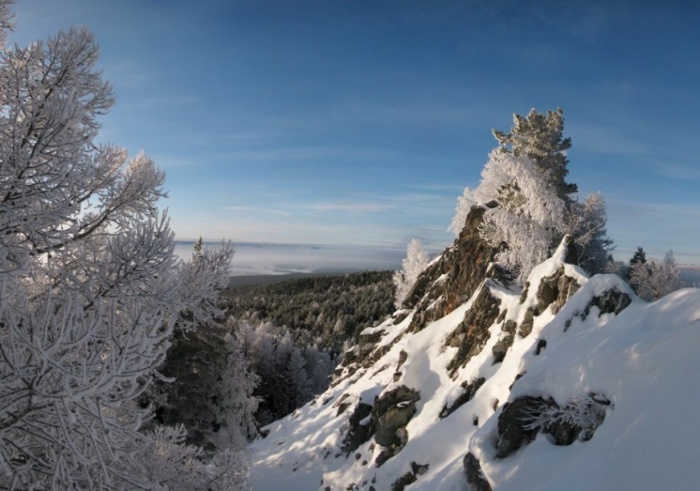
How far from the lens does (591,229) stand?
20406 millimetres

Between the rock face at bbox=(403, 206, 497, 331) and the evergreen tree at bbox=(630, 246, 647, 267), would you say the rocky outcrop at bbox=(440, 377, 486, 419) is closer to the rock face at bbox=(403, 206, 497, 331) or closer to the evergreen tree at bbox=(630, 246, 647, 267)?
the rock face at bbox=(403, 206, 497, 331)

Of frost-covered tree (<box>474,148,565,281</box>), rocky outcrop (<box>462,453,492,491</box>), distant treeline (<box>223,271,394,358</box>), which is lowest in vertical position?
distant treeline (<box>223,271,394,358</box>)

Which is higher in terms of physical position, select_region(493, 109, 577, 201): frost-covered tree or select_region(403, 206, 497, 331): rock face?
select_region(493, 109, 577, 201): frost-covered tree

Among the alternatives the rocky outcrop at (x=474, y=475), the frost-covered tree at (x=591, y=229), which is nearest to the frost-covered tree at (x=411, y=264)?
the frost-covered tree at (x=591, y=229)

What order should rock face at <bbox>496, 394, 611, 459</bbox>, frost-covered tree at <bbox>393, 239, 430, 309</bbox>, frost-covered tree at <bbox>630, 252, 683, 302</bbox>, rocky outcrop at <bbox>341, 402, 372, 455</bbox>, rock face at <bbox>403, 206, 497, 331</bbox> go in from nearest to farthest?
rock face at <bbox>496, 394, 611, 459</bbox>, rocky outcrop at <bbox>341, 402, 372, 455</bbox>, rock face at <bbox>403, 206, 497, 331</bbox>, frost-covered tree at <bbox>630, 252, 683, 302</bbox>, frost-covered tree at <bbox>393, 239, 430, 309</bbox>

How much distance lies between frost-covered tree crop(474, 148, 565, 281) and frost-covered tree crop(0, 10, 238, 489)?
15388 millimetres

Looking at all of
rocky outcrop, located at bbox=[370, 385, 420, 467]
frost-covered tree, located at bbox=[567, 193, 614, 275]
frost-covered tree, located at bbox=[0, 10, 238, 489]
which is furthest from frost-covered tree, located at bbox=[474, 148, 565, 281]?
frost-covered tree, located at bbox=[0, 10, 238, 489]

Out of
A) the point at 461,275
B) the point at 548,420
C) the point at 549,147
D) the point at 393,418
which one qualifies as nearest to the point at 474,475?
the point at 548,420

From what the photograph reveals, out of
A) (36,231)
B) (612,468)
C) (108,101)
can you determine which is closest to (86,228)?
(36,231)

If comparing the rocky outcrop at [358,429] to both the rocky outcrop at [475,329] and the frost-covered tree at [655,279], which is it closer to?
the rocky outcrop at [475,329]

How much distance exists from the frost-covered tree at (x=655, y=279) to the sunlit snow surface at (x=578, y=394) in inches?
694

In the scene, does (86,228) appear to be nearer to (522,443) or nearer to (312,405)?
(522,443)

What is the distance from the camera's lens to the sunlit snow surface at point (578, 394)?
5934 mm

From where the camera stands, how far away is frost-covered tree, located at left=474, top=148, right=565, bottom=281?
18516 mm
